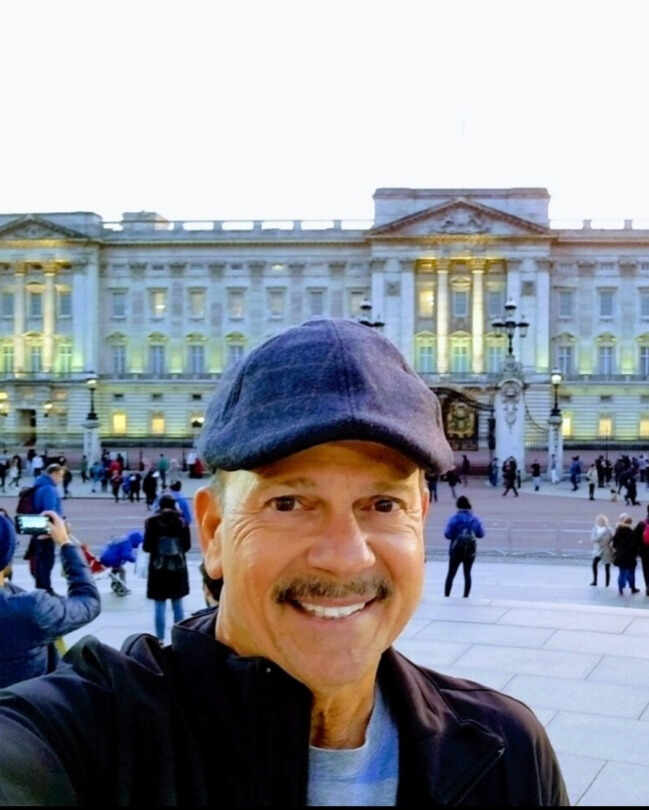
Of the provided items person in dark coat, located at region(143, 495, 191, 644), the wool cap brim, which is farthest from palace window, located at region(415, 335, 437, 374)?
the wool cap brim

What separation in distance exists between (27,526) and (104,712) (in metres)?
5.52

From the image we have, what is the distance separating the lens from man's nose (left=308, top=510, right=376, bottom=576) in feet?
5.18

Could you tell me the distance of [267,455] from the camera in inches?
60.4

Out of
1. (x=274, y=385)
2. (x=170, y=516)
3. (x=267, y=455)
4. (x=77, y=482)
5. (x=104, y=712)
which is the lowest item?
(x=77, y=482)

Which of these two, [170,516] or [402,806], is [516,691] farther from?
[402,806]

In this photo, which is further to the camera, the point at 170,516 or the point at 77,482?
the point at 77,482

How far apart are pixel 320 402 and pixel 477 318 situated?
6310cm

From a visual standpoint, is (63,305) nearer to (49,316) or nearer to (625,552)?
(49,316)

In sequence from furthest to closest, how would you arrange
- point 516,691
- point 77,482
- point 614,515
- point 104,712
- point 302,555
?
point 77,482
point 614,515
point 516,691
point 302,555
point 104,712


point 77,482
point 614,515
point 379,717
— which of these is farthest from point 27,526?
point 77,482

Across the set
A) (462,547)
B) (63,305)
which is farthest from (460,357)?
(462,547)

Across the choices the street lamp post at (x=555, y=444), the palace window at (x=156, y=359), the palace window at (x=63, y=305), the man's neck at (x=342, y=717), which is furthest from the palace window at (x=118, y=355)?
the man's neck at (x=342, y=717)

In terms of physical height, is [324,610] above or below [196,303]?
below

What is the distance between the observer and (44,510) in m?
13.2
